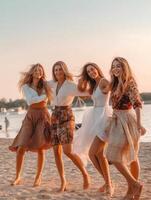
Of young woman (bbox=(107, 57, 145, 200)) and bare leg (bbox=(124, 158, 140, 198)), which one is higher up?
young woman (bbox=(107, 57, 145, 200))

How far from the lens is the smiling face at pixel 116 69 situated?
6191 millimetres

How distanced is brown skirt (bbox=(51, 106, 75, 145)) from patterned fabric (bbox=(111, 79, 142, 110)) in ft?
2.92

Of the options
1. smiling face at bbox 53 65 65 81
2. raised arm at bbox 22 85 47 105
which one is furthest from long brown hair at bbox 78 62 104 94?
raised arm at bbox 22 85 47 105

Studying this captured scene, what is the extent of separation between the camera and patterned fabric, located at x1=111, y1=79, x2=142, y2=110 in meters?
6.07

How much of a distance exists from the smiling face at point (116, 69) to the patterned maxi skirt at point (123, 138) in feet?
1.65

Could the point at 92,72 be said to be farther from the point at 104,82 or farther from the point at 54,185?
the point at 54,185

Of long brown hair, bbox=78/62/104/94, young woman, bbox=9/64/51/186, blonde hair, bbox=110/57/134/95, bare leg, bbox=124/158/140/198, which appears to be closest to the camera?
blonde hair, bbox=110/57/134/95

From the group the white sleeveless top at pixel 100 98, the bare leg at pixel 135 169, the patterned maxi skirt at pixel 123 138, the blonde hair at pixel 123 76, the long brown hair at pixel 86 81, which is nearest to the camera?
the patterned maxi skirt at pixel 123 138

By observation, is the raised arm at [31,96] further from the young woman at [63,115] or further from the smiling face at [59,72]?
the smiling face at [59,72]

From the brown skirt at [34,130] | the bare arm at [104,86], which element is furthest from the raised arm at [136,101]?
the brown skirt at [34,130]

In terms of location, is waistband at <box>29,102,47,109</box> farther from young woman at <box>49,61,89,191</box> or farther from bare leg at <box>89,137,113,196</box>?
bare leg at <box>89,137,113,196</box>

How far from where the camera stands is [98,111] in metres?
6.62

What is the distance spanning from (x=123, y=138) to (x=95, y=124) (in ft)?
2.11

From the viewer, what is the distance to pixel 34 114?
7129 mm
